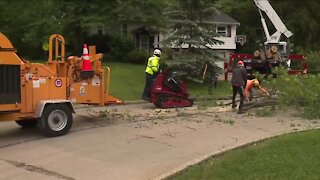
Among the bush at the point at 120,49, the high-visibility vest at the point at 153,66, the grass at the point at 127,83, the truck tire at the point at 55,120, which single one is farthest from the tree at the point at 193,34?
the bush at the point at 120,49

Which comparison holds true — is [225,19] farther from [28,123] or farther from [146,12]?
[28,123]

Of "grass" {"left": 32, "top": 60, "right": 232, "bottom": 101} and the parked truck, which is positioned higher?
the parked truck

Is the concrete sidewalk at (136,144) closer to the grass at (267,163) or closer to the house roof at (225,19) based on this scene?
the grass at (267,163)

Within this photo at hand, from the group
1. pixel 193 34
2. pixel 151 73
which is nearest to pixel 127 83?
pixel 193 34

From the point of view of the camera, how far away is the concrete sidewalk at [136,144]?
8.70 metres

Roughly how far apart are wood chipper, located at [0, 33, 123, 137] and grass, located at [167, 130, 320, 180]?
443 centimetres

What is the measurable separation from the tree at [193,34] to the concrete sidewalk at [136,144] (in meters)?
9.26

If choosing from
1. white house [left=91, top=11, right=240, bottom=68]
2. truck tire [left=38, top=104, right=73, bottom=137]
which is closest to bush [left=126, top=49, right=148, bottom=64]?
white house [left=91, top=11, right=240, bottom=68]

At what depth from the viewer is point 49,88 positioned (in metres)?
11.9

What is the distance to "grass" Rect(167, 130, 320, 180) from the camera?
7.53 metres

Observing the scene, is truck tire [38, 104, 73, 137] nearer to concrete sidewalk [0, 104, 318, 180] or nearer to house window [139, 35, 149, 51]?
concrete sidewalk [0, 104, 318, 180]

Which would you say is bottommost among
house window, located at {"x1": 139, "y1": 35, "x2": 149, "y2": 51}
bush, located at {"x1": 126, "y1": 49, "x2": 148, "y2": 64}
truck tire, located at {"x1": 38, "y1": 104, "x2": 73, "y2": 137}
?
truck tire, located at {"x1": 38, "y1": 104, "x2": 73, "y2": 137}

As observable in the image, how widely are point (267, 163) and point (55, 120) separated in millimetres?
5652

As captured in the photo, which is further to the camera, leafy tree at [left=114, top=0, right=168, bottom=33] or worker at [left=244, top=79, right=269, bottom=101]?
leafy tree at [left=114, top=0, right=168, bottom=33]
